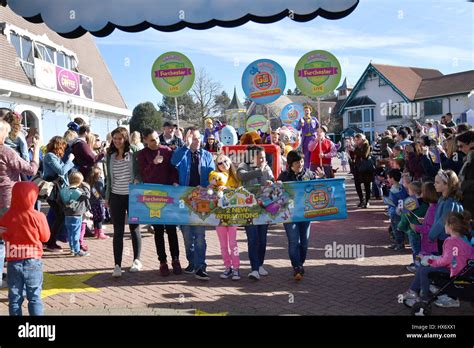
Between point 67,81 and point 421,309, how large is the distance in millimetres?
20703

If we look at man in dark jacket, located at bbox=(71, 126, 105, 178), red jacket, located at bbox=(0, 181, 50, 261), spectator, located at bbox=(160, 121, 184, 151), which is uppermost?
spectator, located at bbox=(160, 121, 184, 151)

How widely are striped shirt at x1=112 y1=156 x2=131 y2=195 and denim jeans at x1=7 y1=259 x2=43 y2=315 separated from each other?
2.06m

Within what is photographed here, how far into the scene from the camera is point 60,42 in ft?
73.5

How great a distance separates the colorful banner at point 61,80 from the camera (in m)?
19.3

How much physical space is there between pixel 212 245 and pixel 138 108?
19.3 m

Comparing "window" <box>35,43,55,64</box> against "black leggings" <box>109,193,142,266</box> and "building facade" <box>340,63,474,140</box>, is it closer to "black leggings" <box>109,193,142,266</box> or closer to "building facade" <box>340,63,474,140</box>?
"black leggings" <box>109,193,142,266</box>

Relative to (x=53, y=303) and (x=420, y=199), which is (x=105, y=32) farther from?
(x=420, y=199)

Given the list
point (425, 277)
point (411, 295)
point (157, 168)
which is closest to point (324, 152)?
point (157, 168)

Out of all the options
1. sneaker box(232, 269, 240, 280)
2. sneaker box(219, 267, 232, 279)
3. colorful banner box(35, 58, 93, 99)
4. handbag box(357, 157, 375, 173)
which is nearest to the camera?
sneaker box(232, 269, 240, 280)

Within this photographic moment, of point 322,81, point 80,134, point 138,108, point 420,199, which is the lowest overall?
point 420,199

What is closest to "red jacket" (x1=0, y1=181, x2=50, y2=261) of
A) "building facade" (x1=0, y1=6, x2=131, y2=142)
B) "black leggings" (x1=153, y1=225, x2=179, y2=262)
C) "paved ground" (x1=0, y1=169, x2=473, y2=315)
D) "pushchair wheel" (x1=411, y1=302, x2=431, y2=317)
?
"paved ground" (x1=0, y1=169, x2=473, y2=315)

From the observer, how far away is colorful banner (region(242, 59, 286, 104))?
9289mm

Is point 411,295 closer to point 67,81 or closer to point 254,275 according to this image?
point 254,275
